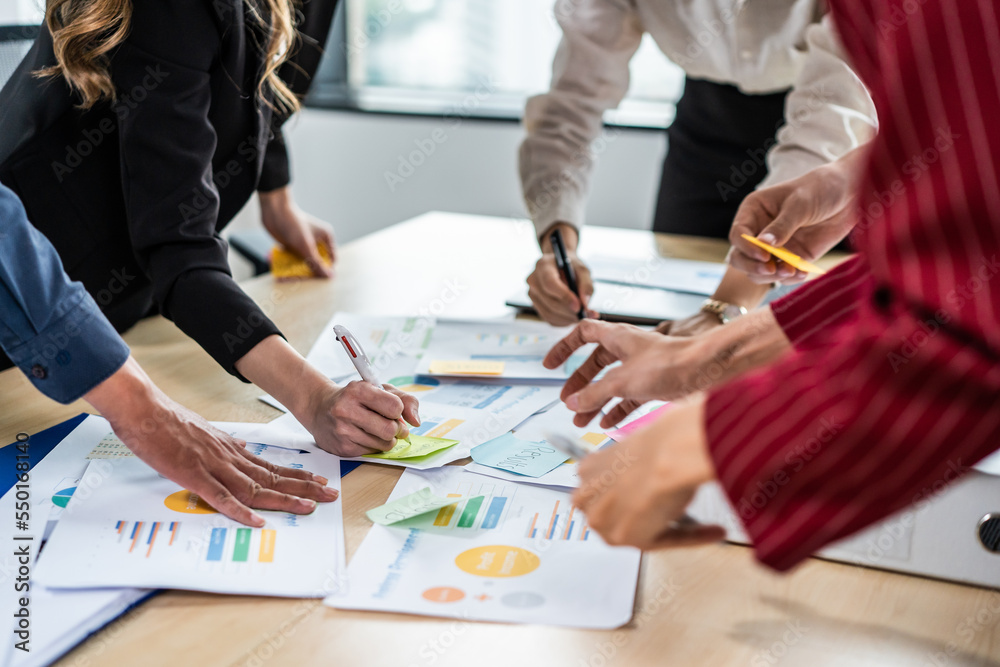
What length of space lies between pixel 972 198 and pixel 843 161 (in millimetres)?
752

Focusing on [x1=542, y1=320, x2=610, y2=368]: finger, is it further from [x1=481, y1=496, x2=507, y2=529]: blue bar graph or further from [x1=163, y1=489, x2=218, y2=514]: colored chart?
[x1=163, y1=489, x2=218, y2=514]: colored chart

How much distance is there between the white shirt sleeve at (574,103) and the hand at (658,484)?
1.00m

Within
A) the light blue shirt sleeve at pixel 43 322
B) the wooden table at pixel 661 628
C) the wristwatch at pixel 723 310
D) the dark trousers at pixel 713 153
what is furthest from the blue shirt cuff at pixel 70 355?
the dark trousers at pixel 713 153

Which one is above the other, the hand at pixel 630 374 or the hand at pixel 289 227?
the hand at pixel 630 374

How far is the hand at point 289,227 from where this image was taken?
1579 millimetres

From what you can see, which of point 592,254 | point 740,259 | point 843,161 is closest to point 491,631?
point 740,259

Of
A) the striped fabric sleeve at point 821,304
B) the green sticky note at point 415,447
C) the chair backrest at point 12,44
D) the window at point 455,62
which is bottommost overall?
the window at point 455,62

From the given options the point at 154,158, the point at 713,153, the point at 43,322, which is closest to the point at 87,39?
the point at 154,158

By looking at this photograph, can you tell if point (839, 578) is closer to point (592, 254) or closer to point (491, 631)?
point (491, 631)

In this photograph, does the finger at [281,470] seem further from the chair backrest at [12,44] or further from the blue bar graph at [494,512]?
the chair backrest at [12,44]

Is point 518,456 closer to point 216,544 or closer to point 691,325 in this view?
point 216,544

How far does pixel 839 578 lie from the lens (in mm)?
697

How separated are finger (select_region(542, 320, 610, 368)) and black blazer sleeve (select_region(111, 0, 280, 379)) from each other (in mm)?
339

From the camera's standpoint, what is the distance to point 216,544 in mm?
691
